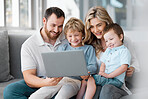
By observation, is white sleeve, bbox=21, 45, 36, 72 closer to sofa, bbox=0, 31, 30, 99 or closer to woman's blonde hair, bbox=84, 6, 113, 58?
sofa, bbox=0, 31, 30, 99

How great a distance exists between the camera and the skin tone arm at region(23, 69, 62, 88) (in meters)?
1.38

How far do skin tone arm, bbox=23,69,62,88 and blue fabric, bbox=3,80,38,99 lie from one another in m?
0.04

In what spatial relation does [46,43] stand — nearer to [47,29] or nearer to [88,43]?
[47,29]

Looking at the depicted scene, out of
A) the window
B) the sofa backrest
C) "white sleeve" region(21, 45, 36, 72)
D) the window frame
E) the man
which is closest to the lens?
the man

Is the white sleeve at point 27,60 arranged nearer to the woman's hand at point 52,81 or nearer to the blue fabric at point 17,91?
the blue fabric at point 17,91

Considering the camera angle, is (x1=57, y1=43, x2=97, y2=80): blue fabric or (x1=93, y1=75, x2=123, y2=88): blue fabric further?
(x1=57, y1=43, x2=97, y2=80): blue fabric

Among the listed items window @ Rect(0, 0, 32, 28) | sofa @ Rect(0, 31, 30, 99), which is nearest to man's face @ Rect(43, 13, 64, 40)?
sofa @ Rect(0, 31, 30, 99)

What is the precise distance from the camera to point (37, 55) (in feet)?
5.38

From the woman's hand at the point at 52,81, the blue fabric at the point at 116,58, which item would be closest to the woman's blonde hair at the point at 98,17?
the blue fabric at the point at 116,58

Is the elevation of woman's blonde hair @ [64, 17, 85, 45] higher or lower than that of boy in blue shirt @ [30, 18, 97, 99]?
higher

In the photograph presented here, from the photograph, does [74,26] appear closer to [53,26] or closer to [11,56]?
[53,26]

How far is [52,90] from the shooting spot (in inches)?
53.9

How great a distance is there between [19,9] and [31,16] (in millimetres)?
248

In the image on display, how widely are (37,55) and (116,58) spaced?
65cm
